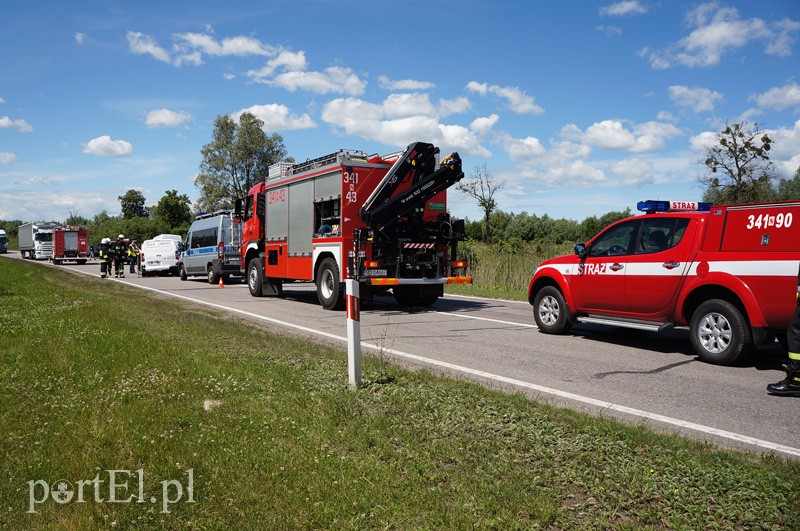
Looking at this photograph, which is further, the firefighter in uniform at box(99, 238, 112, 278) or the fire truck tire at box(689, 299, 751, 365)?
the firefighter in uniform at box(99, 238, 112, 278)

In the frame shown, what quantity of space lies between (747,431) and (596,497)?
2423 mm

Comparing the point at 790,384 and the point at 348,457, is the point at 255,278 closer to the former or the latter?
the point at 790,384

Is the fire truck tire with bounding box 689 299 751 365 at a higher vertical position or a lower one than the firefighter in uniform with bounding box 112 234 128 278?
lower

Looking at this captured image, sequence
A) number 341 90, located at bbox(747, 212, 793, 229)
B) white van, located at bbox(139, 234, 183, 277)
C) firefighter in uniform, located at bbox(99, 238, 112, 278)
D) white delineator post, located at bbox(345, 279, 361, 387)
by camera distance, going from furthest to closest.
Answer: white van, located at bbox(139, 234, 183, 277)
firefighter in uniform, located at bbox(99, 238, 112, 278)
number 341 90, located at bbox(747, 212, 793, 229)
white delineator post, located at bbox(345, 279, 361, 387)

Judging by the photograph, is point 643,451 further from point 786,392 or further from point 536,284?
point 536,284

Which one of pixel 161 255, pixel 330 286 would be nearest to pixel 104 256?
pixel 161 255

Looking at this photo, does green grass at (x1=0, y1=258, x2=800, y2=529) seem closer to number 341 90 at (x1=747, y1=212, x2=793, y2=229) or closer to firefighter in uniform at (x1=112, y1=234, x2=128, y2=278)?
number 341 90 at (x1=747, y1=212, x2=793, y2=229)

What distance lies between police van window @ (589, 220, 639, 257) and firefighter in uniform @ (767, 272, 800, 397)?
313 cm

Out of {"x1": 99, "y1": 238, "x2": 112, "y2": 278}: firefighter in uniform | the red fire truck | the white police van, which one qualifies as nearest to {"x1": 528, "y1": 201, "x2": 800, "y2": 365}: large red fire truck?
the white police van

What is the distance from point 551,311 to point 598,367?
108 inches

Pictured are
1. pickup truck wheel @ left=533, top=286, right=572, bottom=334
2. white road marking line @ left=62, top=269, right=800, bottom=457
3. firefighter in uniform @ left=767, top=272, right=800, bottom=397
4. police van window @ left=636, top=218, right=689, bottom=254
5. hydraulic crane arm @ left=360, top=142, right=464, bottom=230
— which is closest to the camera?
white road marking line @ left=62, top=269, right=800, bottom=457

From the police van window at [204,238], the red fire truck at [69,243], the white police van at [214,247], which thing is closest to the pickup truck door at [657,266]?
the white police van at [214,247]

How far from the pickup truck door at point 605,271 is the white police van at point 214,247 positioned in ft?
53.2

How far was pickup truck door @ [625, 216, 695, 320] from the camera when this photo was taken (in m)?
8.56
